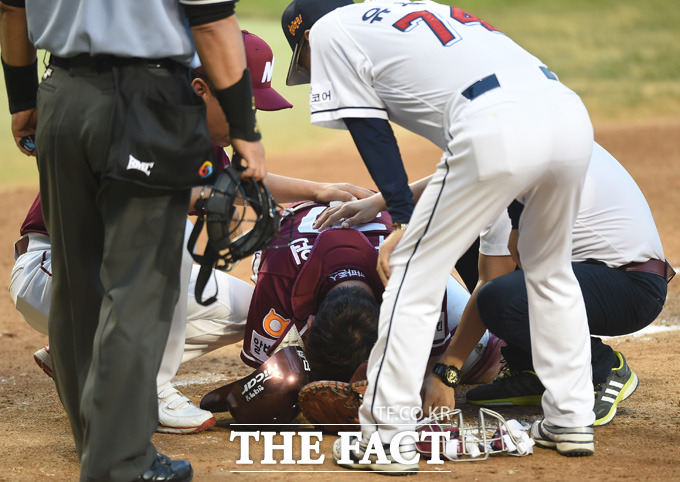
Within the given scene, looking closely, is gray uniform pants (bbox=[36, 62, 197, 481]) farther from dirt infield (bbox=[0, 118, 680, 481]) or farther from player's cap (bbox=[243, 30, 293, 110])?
player's cap (bbox=[243, 30, 293, 110])

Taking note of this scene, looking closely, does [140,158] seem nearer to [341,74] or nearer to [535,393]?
[341,74]

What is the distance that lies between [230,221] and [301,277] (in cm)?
96

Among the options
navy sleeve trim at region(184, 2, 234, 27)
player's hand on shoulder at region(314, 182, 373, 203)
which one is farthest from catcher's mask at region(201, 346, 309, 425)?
navy sleeve trim at region(184, 2, 234, 27)

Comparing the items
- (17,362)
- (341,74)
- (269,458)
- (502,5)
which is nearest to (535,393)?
(269,458)

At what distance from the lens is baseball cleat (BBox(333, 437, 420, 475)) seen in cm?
253

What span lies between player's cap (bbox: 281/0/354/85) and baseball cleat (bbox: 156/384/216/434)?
124cm

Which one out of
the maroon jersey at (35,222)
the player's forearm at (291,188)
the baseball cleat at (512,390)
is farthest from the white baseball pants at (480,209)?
the maroon jersey at (35,222)

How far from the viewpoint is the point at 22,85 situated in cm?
251

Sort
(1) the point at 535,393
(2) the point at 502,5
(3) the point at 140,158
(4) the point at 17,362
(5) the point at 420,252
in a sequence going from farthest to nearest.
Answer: (2) the point at 502,5 < (4) the point at 17,362 < (1) the point at 535,393 < (5) the point at 420,252 < (3) the point at 140,158

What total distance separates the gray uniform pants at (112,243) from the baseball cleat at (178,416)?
2.60 ft

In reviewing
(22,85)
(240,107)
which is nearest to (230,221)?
(240,107)

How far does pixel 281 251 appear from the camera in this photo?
11.4 feet

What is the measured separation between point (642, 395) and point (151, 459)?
Answer: 82.9 inches

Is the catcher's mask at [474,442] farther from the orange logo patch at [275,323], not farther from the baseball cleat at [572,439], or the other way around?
the orange logo patch at [275,323]
